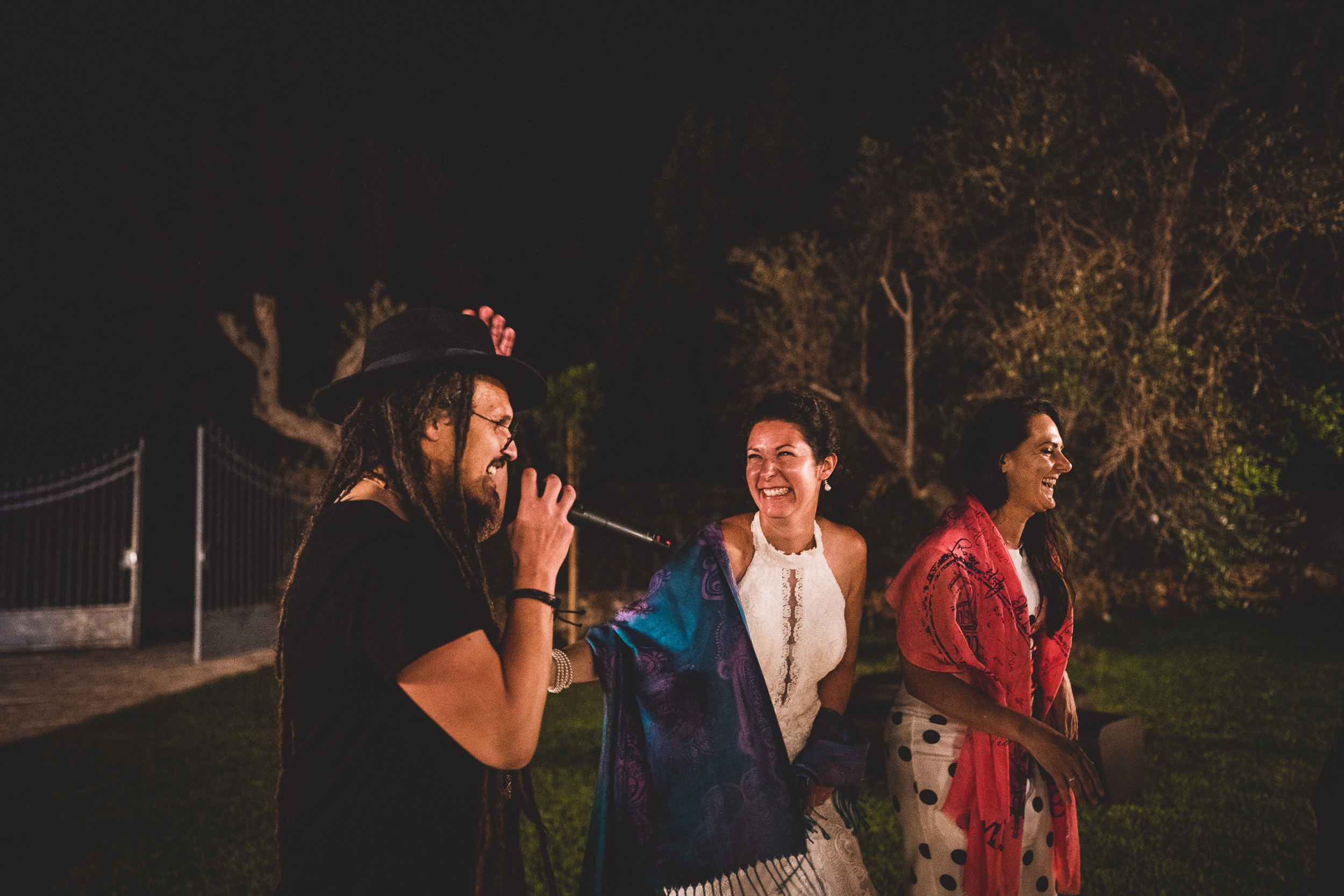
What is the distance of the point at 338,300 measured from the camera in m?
18.2

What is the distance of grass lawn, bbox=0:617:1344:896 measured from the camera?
443 cm

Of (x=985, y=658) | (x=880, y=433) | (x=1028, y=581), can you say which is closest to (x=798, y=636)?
(x=985, y=658)

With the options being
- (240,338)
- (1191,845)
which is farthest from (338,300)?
(1191,845)

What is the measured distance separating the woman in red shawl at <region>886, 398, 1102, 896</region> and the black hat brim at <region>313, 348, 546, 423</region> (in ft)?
4.94

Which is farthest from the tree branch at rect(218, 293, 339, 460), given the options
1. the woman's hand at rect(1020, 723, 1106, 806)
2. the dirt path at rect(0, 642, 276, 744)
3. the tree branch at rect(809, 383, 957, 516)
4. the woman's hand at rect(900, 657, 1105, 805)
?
the woman's hand at rect(1020, 723, 1106, 806)

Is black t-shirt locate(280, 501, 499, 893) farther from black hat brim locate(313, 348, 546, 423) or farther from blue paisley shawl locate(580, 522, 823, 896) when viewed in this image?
blue paisley shawl locate(580, 522, 823, 896)

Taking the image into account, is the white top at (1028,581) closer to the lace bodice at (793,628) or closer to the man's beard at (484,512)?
the lace bodice at (793,628)

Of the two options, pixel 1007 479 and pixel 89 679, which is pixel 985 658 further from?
pixel 89 679

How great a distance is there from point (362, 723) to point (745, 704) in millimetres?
1133

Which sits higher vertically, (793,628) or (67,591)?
(793,628)

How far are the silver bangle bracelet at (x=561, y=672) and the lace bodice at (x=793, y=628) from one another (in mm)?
500

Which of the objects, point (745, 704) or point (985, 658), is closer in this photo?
point (745, 704)

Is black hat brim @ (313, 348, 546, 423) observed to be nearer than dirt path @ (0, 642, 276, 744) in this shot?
Yes

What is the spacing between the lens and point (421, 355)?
67.2 inches
